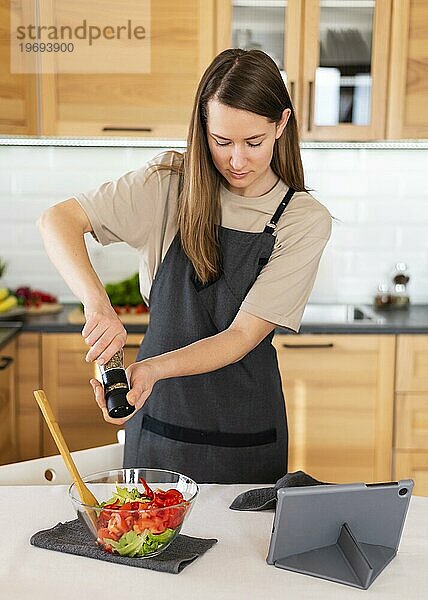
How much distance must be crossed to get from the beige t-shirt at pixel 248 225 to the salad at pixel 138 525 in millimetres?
651

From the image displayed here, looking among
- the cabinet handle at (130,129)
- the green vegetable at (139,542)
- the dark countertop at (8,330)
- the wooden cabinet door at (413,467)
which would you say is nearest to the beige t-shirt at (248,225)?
the green vegetable at (139,542)

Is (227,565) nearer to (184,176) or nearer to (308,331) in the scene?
(184,176)

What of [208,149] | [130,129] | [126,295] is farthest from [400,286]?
[208,149]

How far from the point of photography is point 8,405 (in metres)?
3.28

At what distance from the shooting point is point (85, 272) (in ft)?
6.06

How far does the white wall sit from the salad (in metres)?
2.45

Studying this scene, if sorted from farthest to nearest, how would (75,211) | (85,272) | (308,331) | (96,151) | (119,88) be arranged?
(96,151) → (119,88) → (308,331) → (75,211) → (85,272)

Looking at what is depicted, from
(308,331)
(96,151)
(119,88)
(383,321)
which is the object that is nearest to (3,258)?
(96,151)

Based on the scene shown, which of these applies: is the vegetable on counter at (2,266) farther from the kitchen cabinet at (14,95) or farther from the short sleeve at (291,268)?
the short sleeve at (291,268)

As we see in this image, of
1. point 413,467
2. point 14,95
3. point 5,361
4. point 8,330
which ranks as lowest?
point 413,467

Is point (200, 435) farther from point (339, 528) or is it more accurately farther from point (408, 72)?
point (408, 72)

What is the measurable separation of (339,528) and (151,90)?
Result: 2368mm

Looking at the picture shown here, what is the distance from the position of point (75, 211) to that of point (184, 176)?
10.3 inches

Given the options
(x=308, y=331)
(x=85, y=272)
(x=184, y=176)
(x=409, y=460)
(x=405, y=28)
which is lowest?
(x=409, y=460)
